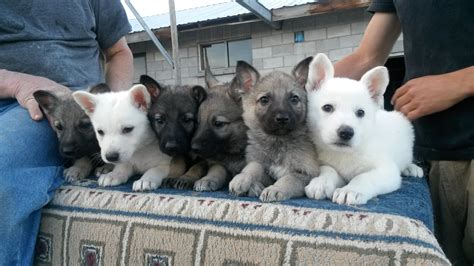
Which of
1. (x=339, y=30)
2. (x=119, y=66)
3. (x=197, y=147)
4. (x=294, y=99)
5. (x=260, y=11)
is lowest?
(x=197, y=147)

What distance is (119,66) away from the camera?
303 centimetres

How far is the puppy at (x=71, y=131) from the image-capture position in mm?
2182

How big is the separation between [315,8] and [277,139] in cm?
538

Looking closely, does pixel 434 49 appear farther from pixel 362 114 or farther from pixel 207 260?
pixel 207 260

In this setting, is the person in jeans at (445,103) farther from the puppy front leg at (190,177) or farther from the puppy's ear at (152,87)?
the puppy's ear at (152,87)

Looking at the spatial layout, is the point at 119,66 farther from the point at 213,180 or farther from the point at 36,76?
the point at 213,180

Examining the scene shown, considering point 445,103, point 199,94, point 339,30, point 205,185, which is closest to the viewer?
point 205,185

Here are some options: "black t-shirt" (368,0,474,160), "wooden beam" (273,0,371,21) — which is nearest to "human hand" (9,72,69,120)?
"black t-shirt" (368,0,474,160)

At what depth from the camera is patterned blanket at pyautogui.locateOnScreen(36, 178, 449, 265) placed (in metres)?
1.34

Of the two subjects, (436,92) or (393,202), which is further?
(436,92)

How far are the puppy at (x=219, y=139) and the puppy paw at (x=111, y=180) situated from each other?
0.34m

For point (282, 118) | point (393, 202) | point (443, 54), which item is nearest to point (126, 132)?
point (282, 118)

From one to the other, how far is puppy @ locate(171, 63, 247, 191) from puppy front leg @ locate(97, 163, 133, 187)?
345 mm

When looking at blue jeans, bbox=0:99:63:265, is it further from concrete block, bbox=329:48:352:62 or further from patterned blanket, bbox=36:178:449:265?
concrete block, bbox=329:48:352:62
